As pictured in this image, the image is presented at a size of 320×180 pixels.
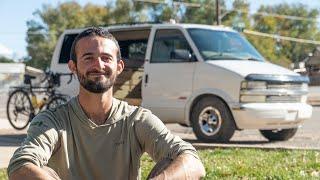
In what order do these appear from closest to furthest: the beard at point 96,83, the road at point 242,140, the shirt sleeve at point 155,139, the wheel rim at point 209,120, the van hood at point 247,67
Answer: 1. the beard at point 96,83
2. the shirt sleeve at point 155,139
3. the road at point 242,140
4. the van hood at point 247,67
5. the wheel rim at point 209,120

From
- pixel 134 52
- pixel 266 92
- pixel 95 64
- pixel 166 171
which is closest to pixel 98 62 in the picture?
pixel 95 64

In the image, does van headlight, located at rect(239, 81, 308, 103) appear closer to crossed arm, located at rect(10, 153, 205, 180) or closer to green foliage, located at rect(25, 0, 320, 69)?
crossed arm, located at rect(10, 153, 205, 180)

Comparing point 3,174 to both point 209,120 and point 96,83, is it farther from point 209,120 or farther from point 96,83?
point 209,120

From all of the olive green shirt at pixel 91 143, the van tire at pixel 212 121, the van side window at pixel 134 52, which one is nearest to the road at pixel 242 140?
the van tire at pixel 212 121

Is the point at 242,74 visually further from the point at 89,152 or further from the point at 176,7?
the point at 176,7

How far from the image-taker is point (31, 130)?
3240 millimetres

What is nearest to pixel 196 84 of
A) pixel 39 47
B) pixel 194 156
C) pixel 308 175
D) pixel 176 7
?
pixel 308 175

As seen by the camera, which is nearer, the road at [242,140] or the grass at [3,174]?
the grass at [3,174]

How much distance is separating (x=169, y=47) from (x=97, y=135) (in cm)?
784

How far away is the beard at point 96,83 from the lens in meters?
3.20

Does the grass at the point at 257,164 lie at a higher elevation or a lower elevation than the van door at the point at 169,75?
lower

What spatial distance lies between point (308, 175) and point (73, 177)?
11.3 feet

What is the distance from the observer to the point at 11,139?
37.0 feet

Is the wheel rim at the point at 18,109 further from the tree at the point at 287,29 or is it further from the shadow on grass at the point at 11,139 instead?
the tree at the point at 287,29
